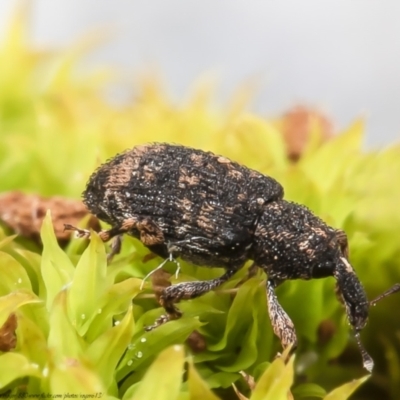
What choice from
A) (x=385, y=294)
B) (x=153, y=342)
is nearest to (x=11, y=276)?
(x=153, y=342)

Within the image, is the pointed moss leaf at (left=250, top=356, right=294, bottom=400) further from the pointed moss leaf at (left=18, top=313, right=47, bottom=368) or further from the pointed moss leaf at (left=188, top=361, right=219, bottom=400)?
the pointed moss leaf at (left=18, top=313, right=47, bottom=368)

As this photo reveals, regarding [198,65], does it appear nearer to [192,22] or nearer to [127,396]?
[192,22]

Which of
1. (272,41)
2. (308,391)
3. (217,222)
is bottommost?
(308,391)

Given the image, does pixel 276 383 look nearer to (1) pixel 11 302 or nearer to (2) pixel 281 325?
(2) pixel 281 325

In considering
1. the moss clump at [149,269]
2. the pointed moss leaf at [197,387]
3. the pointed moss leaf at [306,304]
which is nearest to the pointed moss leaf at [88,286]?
the moss clump at [149,269]

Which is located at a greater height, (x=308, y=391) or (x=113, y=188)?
(x=113, y=188)

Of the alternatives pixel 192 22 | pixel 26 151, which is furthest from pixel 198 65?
pixel 26 151
